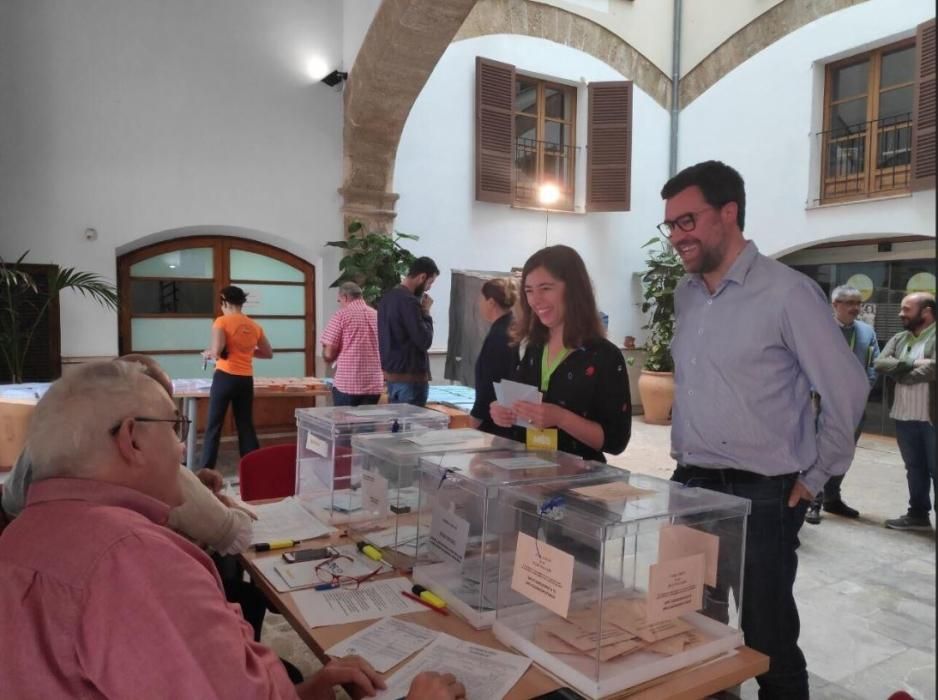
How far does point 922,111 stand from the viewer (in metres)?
6.86

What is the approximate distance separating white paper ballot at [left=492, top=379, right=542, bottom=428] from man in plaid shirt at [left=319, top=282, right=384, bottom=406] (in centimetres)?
305

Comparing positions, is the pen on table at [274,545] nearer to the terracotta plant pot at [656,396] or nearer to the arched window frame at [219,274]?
the arched window frame at [219,274]

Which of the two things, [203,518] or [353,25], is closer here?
[203,518]

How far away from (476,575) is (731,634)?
1.73ft

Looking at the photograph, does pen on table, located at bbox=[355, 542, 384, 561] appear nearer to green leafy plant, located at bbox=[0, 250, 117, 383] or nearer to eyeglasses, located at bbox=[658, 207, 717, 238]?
eyeglasses, located at bbox=[658, 207, 717, 238]

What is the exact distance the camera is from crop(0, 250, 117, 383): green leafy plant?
539 cm

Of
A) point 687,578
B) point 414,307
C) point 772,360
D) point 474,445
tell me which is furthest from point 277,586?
point 414,307

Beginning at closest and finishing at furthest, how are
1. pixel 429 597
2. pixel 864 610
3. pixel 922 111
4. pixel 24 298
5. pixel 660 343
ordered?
→ pixel 429 597, pixel 864 610, pixel 24 298, pixel 922 111, pixel 660 343

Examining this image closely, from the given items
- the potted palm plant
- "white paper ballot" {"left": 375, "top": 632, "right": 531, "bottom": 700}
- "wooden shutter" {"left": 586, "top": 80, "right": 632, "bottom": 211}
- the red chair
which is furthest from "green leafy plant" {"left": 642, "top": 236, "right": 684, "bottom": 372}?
"white paper ballot" {"left": 375, "top": 632, "right": 531, "bottom": 700}

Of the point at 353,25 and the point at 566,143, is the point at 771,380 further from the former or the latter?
the point at 566,143

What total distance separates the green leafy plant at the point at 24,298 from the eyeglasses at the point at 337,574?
4.72 m

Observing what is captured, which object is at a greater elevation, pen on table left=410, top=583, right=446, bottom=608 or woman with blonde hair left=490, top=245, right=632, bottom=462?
woman with blonde hair left=490, top=245, right=632, bottom=462

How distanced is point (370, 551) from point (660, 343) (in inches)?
289

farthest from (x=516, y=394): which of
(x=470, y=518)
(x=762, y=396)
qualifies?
(x=762, y=396)
